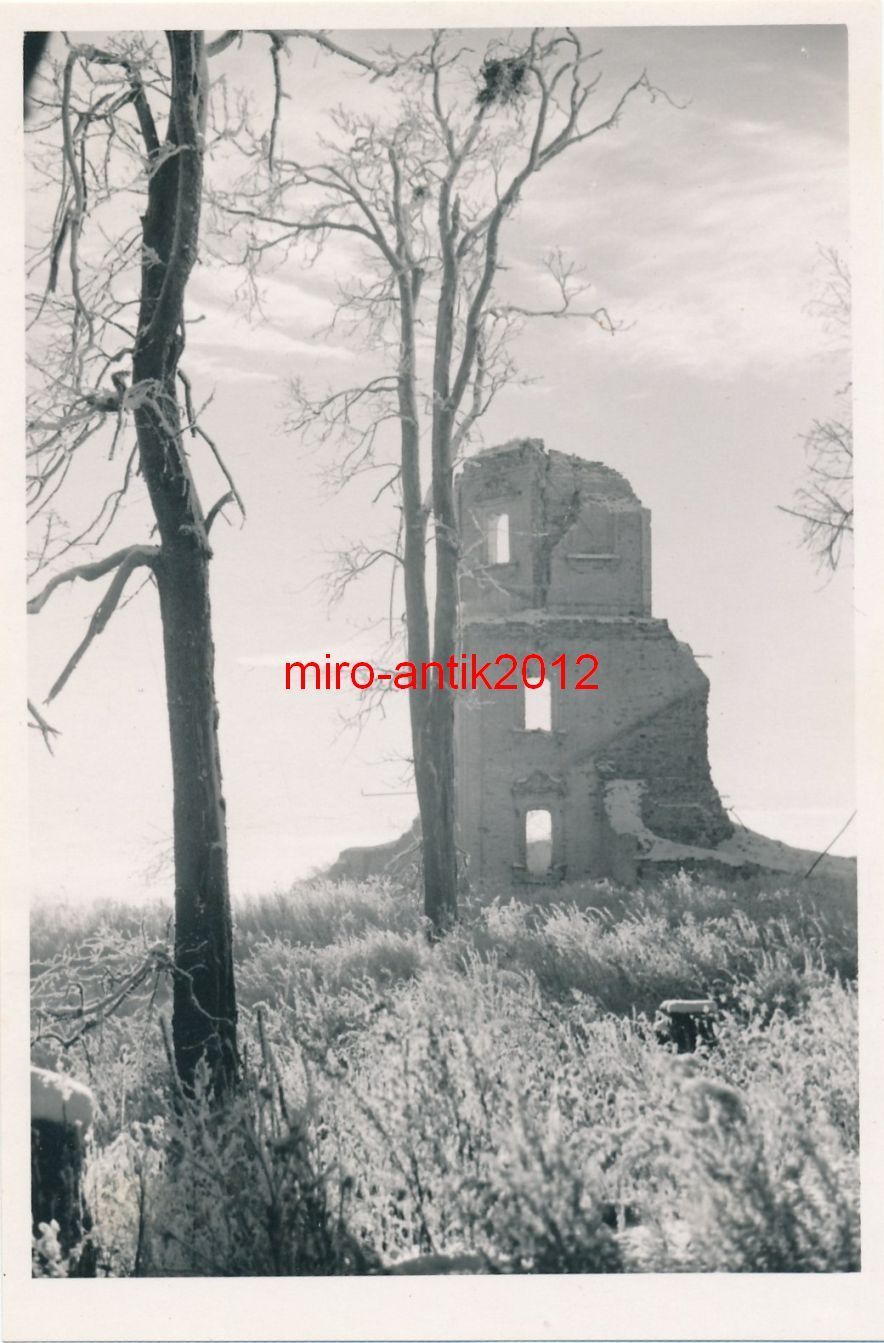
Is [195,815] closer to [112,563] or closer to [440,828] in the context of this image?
[112,563]

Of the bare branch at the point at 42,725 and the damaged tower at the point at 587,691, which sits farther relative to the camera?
the damaged tower at the point at 587,691

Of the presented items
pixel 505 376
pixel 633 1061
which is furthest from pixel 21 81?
pixel 633 1061

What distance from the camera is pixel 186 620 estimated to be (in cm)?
641

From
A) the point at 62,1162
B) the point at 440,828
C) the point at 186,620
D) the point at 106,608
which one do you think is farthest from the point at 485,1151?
the point at 440,828

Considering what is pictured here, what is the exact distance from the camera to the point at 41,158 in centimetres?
641

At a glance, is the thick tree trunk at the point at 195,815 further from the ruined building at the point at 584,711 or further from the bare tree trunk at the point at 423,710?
the ruined building at the point at 584,711

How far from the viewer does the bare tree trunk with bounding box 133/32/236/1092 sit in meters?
6.42

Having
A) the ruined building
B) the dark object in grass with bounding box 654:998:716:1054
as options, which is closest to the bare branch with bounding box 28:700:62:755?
the dark object in grass with bounding box 654:998:716:1054

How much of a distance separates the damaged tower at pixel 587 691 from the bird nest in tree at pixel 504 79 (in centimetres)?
970

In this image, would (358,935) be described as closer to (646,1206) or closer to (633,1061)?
(633,1061)

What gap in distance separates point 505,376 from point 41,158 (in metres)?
4.20

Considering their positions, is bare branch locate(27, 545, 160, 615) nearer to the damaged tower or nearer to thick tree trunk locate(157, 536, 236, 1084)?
thick tree trunk locate(157, 536, 236, 1084)

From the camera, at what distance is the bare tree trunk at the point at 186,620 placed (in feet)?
21.1

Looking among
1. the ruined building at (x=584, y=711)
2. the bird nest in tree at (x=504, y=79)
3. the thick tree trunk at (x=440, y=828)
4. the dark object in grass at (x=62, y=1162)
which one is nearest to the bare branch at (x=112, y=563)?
the dark object in grass at (x=62, y=1162)
